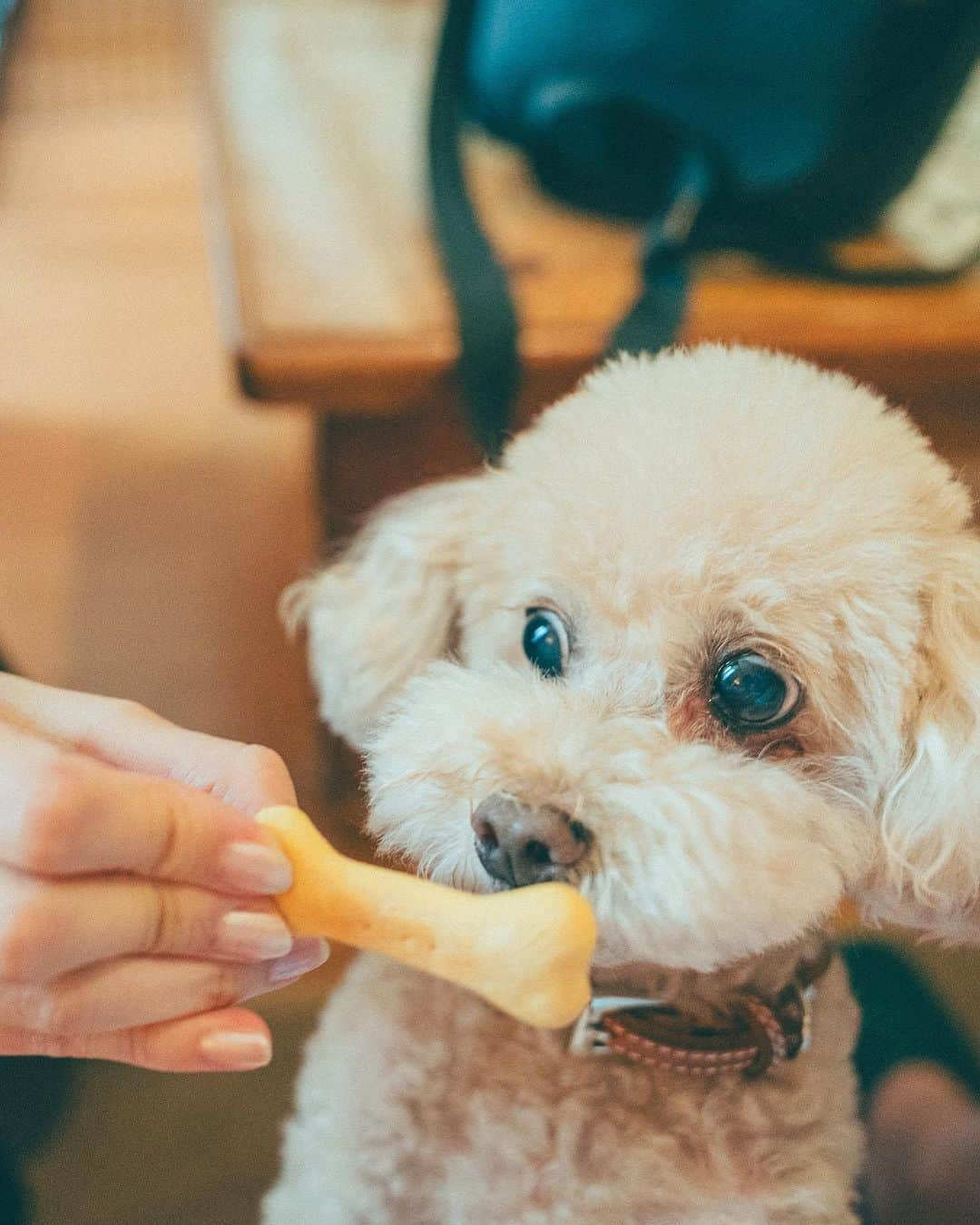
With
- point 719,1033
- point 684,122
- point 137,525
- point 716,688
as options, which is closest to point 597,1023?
point 719,1033

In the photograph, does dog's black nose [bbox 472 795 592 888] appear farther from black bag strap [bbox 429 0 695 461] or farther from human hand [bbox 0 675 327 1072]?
black bag strap [bbox 429 0 695 461]

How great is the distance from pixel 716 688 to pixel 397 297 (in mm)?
316

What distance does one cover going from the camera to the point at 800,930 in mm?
417

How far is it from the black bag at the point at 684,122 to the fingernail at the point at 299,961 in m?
0.25

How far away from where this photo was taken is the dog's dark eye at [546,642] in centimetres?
47

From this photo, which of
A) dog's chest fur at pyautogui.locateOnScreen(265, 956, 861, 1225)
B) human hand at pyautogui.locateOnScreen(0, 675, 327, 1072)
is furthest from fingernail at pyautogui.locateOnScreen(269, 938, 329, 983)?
dog's chest fur at pyautogui.locateOnScreen(265, 956, 861, 1225)

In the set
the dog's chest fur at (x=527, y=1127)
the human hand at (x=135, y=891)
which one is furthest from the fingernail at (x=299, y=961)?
the dog's chest fur at (x=527, y=1127)

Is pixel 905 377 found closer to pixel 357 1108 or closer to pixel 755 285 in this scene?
pixel 755 285

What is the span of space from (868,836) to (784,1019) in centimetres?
11

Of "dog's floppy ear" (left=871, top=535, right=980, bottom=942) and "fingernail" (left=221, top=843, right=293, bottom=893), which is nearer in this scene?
"fingernail" (left=221, top=843, right=293, bottom=893)

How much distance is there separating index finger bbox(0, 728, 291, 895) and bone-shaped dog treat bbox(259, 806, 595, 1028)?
0.04 feet

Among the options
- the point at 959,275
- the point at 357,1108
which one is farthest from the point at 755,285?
the point at 357,1108

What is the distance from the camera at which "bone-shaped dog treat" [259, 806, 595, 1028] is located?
301 millimetres

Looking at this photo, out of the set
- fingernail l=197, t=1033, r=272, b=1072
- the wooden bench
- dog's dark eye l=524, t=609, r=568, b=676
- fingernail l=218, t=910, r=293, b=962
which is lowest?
fingernail l=197, t=1033, r=272, b=1072
